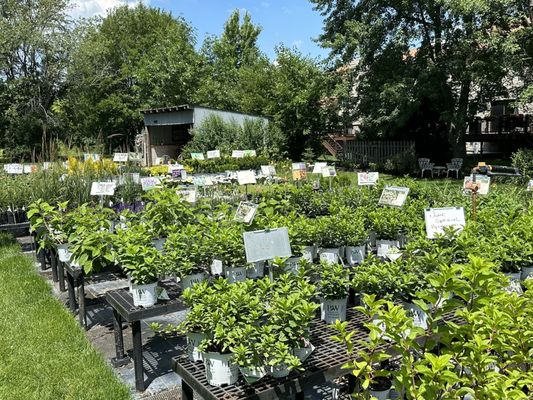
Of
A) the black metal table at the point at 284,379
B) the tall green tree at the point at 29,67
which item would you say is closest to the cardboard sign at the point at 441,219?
the black metal table at the point at 284,379

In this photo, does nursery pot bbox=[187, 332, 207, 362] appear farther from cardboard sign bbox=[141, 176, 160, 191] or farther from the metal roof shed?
the metal roof shed

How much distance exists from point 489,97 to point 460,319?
44.9 ft

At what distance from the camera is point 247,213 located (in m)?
3.38

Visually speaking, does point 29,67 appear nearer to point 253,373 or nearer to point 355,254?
point 355,254

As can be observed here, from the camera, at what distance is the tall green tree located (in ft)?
63.7

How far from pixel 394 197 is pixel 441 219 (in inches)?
44.3

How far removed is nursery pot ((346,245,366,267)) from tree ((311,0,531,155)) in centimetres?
1136

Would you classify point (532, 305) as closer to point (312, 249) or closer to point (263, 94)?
point (312, 249)

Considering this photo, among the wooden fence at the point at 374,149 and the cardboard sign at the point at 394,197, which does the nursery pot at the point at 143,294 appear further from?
the wooden fence at the point at 374,149

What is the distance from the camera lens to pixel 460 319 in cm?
251

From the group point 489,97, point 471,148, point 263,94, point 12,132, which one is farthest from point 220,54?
point 489,97

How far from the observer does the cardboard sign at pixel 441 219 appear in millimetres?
3105

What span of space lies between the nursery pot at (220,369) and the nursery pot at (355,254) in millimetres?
1735

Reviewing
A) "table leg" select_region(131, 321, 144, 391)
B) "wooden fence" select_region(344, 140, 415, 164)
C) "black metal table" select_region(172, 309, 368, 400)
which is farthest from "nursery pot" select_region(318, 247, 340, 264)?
"wooden fence" select_region(344, 140, 415, 164)
